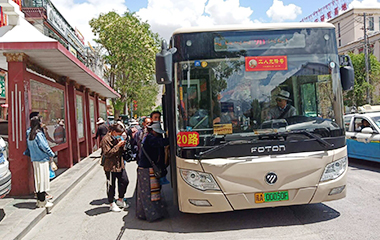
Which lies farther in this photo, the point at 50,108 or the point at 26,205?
the point at 50,108

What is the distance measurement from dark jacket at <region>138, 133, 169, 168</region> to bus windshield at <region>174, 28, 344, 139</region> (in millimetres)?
Answer: 907

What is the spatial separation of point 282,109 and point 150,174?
2.32 meters

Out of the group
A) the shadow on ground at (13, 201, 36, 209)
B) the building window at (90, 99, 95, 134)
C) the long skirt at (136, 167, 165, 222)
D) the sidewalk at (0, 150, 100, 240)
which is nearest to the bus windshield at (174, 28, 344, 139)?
the long skirt at (136, 167, 165, 222)

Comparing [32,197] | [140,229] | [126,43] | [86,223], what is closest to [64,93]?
[32,197]

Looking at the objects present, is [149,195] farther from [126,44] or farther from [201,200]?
[126,44]

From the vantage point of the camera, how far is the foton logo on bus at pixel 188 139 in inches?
189

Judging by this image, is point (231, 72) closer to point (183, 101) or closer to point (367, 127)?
point (183, 101)

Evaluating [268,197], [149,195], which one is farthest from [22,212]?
[268,197]

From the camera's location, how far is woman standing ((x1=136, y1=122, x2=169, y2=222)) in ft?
18.7

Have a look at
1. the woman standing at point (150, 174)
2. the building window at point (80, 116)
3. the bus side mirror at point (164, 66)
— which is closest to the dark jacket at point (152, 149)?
the woman standing at point (150, 174)

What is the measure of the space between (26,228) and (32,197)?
223cm

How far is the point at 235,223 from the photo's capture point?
17.6ft

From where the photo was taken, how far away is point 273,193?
486cm

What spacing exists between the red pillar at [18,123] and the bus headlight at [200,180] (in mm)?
4533
